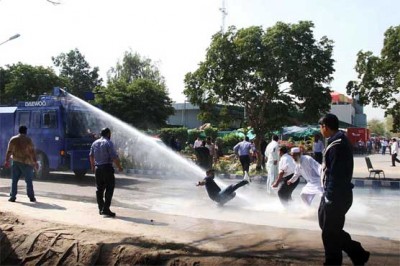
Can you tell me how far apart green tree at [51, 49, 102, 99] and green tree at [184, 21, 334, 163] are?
58.1 metres

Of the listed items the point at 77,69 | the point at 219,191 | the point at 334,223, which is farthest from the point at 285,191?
the point at 77,69

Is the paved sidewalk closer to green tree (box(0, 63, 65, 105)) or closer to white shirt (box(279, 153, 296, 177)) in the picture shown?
white shirt (box(279, 153, 296, 177))

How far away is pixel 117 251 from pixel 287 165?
15.3 feet

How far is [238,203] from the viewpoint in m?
10.8

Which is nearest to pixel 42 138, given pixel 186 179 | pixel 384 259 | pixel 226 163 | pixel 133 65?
pixel 186 179

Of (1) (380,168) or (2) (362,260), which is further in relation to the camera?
(1) (380,168)

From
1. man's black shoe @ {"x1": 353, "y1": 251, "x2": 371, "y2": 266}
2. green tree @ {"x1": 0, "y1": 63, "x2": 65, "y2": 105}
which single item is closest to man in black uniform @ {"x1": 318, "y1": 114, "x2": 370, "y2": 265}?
man's black shoe @ {"x1": 353, "y1": 251, "x2": 371, "y2": 266}

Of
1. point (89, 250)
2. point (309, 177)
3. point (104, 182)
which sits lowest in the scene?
point (89, 250)

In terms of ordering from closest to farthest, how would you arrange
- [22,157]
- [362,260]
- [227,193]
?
[362,260]
[227,193]
[22,157]

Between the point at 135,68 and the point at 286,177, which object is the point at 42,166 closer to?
the point at 286,177

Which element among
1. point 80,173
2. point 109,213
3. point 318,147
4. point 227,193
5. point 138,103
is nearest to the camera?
point 109,213

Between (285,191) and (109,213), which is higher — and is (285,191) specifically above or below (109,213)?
above

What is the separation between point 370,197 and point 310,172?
488cm

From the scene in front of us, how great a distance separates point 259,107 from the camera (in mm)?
19000
